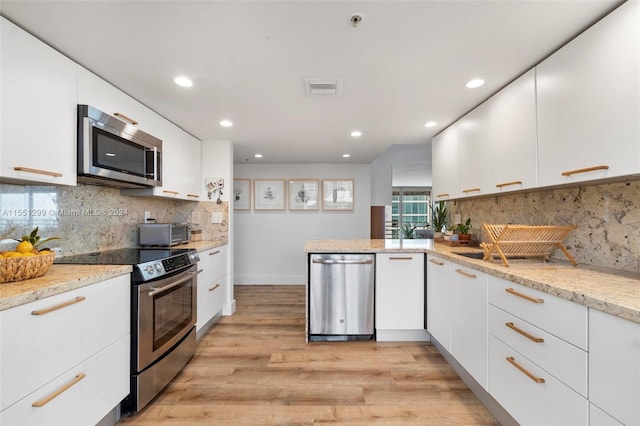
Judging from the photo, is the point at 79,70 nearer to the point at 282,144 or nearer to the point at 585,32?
the point at 282,144

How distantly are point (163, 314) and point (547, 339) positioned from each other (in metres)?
2.21

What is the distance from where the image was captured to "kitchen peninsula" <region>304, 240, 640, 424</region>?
0.91m

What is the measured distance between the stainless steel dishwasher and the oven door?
1080 millimetres

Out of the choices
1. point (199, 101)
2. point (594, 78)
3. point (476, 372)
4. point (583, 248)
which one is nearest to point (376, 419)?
point (476, 372)

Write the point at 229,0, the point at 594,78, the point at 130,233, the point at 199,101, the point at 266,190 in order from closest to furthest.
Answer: the point at 229,0
the point at 594,78
the point at 199,101
the point at 130,233
the point at 266,190

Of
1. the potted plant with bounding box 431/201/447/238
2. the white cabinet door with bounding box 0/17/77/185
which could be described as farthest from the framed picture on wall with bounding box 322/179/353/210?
the white cabinet door with bounding box 0/17/77/185

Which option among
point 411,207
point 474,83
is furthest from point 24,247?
point 411,207

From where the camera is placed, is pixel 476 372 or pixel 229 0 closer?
pixel 229 0

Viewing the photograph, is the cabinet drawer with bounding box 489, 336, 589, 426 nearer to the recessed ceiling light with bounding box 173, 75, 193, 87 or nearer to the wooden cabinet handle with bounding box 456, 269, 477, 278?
the wooden cabinet handle with bounding box 456, 269, 477, 278

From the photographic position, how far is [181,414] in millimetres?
1665

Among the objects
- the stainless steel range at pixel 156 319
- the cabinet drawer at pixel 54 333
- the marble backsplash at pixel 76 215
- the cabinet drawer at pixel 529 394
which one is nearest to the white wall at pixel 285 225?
the marble backsplash at pixel 76 215

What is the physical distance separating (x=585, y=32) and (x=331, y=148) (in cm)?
272

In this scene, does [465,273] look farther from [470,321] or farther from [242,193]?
[242,193]

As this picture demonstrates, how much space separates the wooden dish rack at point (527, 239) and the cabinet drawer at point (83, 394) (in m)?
2.27
